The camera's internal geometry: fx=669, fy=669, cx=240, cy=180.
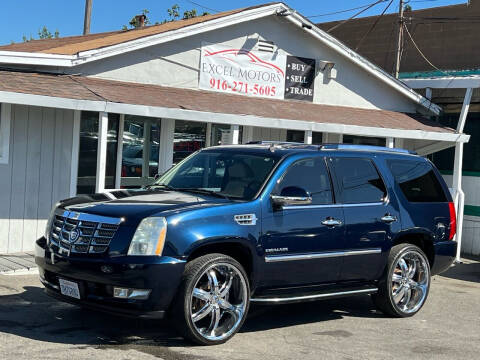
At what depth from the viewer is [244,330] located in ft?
21.8

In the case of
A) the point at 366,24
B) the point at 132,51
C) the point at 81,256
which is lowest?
the point at 81,256

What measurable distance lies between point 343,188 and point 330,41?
7378mm

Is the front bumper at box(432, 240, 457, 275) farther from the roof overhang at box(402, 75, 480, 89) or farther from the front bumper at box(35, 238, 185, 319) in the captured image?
the roof overhang at box(402, 75, 480, 89)

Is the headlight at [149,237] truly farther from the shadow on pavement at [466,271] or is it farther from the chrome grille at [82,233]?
the shadow on pavement at [466,271]

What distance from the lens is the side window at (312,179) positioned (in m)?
6.79

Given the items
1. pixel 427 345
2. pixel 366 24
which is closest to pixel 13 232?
pixel 427 345

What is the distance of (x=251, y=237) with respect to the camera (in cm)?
618

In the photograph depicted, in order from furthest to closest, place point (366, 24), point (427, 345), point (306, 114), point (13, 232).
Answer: point (366, 24) → point (306, 114) → point (13, 232) → point (427, 345)

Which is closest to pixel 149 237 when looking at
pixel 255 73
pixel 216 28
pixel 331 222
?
pixel 331 222

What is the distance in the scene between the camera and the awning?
31.7 feet

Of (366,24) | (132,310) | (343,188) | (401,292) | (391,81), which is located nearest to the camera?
(132,310)

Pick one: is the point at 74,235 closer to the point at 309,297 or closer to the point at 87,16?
the point at 309,297

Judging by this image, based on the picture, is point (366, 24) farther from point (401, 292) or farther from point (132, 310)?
Answer: point (132, 310)

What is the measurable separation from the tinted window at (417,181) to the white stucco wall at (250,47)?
552cm
